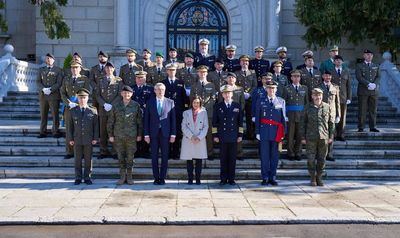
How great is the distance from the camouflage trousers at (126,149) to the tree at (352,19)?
355 inches

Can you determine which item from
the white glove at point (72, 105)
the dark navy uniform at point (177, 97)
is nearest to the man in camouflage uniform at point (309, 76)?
the dark navy uniform at point (177, 97)

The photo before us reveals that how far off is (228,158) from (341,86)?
385cm

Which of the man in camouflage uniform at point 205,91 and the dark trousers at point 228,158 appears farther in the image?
the man in camouflage uniform at point 205,91

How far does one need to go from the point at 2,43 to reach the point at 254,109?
48.5 ft

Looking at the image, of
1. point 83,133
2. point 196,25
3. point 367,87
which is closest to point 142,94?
point 83,133

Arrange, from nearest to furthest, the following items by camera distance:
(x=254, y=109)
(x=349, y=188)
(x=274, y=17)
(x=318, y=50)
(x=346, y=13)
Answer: (x=349, y=188) → (x=254, y=109) → (x=346, y=13) → (x=274, y=17) → (x=318, y=50)

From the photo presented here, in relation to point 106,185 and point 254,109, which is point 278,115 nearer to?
point 254,109

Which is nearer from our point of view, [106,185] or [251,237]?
[251,237]

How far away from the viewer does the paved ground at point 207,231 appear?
6859mm

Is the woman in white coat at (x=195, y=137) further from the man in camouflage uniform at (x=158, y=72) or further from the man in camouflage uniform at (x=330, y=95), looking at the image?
the man in camouflage uniform at (x=330, y=95)

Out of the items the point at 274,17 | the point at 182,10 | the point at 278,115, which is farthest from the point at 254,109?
the point at 182,10

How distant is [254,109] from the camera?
11109mm

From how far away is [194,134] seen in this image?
1021 centimetres

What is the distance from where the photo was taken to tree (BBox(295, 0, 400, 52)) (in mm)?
15992
